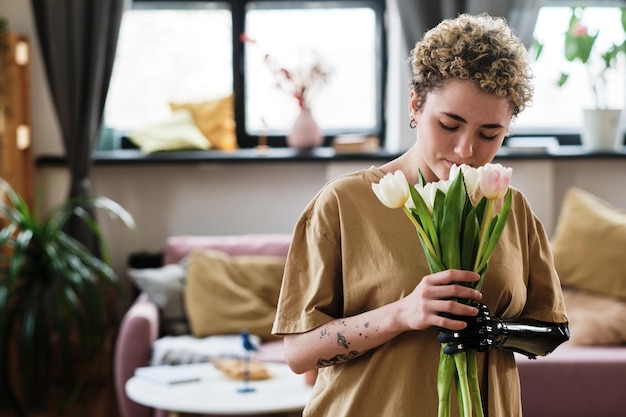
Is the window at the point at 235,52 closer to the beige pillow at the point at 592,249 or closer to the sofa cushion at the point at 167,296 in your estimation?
the sofa cushion at the point at 167,296

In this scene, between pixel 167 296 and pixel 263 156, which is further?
pixel 263 156

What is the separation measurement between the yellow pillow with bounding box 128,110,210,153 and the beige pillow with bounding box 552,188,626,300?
1.89 m

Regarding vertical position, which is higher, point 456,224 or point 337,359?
point 456,224

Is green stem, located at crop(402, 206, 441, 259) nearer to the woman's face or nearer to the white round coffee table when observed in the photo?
the woman's face

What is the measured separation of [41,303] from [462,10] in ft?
7.99

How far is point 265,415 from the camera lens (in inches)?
145

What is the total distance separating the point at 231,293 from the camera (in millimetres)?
4387

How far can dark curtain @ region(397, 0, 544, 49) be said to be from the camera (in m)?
4.76

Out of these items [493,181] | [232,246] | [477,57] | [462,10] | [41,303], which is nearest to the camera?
[493,181]

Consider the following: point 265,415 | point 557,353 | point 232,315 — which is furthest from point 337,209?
point 232,315

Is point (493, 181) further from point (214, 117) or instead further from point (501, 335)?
point (214, 117)

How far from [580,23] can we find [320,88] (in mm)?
1370

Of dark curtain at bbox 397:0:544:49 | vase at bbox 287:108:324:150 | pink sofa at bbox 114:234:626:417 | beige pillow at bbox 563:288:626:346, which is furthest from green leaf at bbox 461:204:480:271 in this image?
vase at bbox 287:108:324:150

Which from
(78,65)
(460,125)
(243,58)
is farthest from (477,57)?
(243,58)
